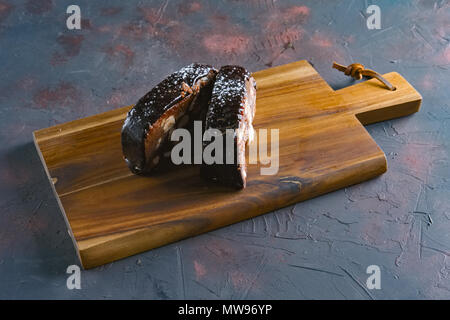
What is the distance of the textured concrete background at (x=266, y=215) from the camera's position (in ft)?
5.50

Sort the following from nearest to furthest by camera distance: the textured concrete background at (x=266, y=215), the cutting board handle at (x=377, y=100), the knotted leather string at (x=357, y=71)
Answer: the textured concrete background at (x=266, y=215)
the cutting board handle at (x=377, y=100)
the knotted leather string at (x=357, y=71)

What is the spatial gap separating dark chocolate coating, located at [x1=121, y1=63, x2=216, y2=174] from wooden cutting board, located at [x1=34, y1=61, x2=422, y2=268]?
9 centimetres

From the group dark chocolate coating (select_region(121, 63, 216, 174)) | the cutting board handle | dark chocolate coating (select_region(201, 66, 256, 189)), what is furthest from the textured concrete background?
dark chocolate coating (select_region(121, 63, 216, 174))

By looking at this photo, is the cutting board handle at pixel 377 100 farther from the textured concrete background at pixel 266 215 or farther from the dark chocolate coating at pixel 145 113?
the dark chocolate coating at pixel 145 113

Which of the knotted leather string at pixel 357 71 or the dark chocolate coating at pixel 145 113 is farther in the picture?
the knotted leather string at pixel 357 71

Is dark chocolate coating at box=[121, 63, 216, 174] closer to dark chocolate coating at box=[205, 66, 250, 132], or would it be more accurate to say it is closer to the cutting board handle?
dark chocolate coating at box=[205, 66, 250, 132]

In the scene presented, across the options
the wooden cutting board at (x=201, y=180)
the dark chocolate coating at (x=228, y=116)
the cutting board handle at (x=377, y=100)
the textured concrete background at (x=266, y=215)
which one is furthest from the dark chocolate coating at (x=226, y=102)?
the cutting board handle at (x=377, y=100)

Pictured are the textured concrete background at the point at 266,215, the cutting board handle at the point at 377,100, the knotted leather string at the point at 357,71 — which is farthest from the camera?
the knotted leather string at the point at 357,71

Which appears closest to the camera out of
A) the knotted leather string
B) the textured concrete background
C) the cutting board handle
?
the textured concrete background

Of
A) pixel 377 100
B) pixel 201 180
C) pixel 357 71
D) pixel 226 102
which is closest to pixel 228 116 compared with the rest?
pixel 226 102

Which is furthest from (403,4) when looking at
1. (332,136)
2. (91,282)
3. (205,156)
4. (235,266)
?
(91,282)

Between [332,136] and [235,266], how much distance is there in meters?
0.59

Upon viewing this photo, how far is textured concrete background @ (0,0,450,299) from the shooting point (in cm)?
168

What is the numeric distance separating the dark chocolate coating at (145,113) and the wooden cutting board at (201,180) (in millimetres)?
94
